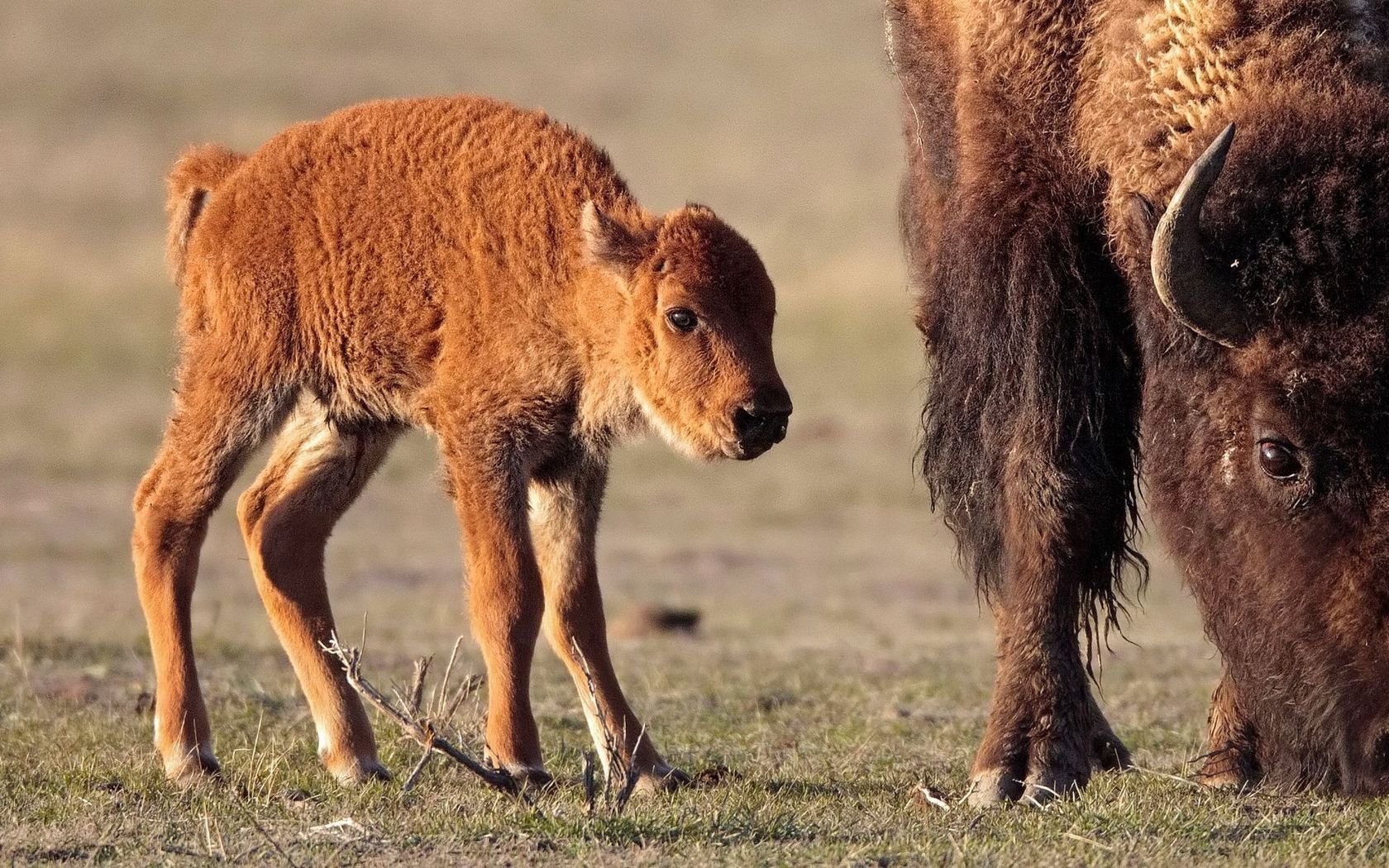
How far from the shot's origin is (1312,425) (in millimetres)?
5250

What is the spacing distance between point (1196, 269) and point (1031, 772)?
158 cm

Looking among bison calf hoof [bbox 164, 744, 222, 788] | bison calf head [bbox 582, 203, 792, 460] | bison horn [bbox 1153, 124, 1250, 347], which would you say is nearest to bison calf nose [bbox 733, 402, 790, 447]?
bison calf head [bbox 582, 203, 792, 460]

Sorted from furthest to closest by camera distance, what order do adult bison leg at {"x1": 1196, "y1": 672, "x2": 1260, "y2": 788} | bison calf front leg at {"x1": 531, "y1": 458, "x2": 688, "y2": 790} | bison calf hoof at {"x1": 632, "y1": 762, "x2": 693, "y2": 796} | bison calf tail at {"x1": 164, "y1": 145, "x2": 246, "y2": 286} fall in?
1. bison calf tail at {"x1": 164, "y1": 145, "x2": 246, "y2": 286}
2. adult bison leg at {"x1": 1196, "y1": 672, "x2": 1260, "y2": 788}
3. bison calf front leg at {"x1": 531, "y1": 458, "x2": 688, "y2": 790}
4. bison calf hoof at {"x1": 632, "y1": 762, "x2": 693, "y2": 796}

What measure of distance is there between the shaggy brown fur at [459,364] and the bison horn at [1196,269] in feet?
3.88

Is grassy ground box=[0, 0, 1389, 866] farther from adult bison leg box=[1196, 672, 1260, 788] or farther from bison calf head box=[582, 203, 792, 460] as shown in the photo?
bison calf head box=[582, 203, 792, 460]

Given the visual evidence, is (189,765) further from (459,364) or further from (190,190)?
(190,190)

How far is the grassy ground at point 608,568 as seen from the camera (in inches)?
205

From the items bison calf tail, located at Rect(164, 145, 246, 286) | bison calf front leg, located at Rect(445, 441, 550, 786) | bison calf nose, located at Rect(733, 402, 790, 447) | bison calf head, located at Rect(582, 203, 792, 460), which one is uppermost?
bison calf tail, located at Rect(164, 145, 246, 286)

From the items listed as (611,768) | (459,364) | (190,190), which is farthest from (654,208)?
(611,768)

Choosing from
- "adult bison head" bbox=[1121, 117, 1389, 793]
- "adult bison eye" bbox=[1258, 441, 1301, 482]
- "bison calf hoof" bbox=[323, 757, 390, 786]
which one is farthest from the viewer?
"bison calf hoof" bbox=[323, 757, 390, 786]

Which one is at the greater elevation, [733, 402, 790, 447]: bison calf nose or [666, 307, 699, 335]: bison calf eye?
[666, 307, 699, 335]: bison calf eye

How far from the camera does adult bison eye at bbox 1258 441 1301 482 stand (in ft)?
17.5

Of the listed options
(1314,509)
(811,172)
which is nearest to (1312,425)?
(1314,509)

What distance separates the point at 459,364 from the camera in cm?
608
